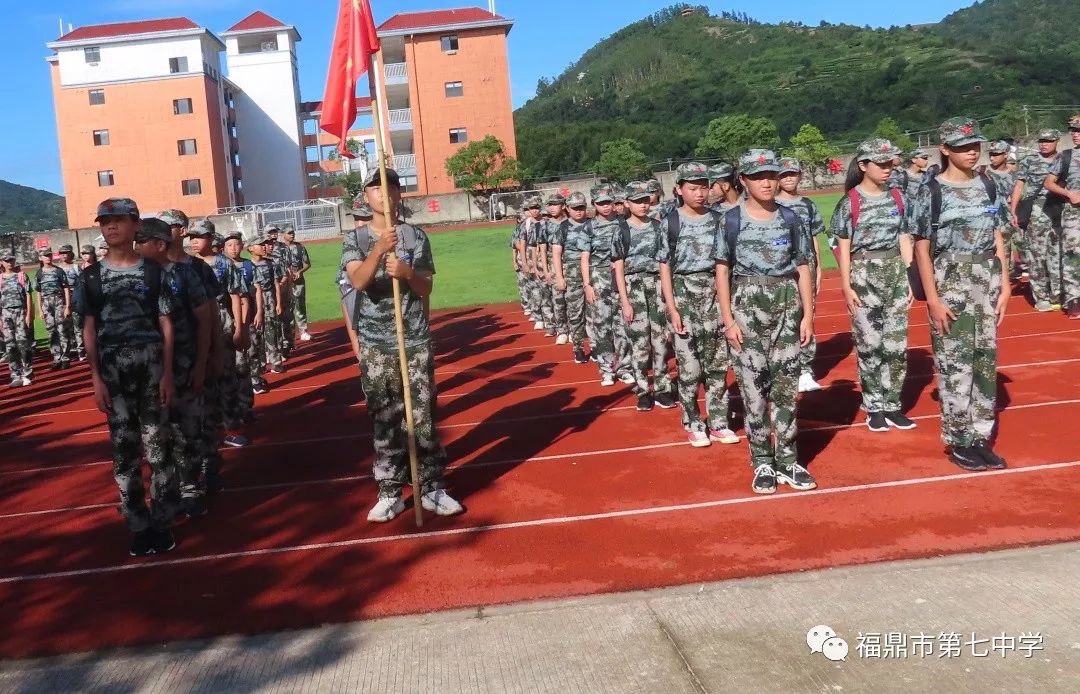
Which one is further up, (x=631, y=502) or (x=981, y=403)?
(x=981, y=403)

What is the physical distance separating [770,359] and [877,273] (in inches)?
65.1

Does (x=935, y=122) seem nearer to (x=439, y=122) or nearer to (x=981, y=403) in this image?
(x=439, y=122)

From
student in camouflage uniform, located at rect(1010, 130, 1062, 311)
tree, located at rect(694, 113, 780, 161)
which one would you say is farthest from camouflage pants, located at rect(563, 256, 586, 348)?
tree, located at rect(694, 113, 780, 161)

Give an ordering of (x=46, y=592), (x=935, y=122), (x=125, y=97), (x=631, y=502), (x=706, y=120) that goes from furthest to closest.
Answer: (x=706, y=120)
(x=935, y=122)
(x=125, y=97)
(x=631, y=502)
(x=46, y=592)

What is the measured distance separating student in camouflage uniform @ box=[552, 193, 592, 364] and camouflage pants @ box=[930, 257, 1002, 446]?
5.84 metres

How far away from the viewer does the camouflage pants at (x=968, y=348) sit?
6.00 m

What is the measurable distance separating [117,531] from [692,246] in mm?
4579

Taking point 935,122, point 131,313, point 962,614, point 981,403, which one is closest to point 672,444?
point 981,403

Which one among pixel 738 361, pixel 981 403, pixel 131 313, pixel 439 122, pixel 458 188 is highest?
pixel 439 122

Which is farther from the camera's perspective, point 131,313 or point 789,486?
point 789,486

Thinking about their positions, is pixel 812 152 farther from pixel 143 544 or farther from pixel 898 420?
pixel 143 544

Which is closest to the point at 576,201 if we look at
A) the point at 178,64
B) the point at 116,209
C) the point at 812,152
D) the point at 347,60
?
the point at 347,60

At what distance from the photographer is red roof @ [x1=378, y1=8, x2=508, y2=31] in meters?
56.9

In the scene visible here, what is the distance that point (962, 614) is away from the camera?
407cm
